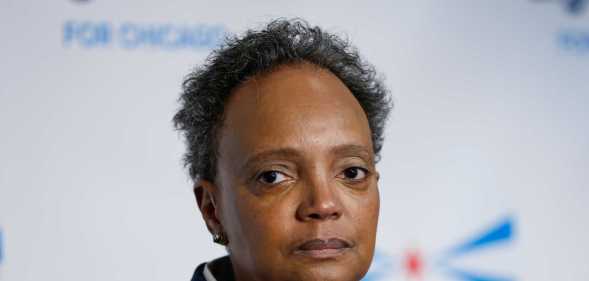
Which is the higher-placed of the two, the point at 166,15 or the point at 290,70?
the point at 166,15

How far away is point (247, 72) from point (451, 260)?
3.78 feet

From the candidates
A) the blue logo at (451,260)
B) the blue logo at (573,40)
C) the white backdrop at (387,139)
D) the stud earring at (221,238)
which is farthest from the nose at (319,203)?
the blue logo at (573,40)

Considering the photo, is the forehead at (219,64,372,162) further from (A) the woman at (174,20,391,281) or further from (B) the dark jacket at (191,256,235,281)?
(B) the dark jacket at (191,256,235,281)

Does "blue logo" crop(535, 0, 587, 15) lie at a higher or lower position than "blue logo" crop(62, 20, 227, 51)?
higher

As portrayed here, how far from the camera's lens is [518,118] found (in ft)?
7.25

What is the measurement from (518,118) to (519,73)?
127mm

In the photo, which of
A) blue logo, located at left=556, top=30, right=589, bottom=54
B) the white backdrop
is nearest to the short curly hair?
the white backdrop

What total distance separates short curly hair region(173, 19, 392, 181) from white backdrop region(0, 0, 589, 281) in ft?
2.18

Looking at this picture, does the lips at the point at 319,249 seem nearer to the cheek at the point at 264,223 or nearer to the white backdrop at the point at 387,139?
the cheek at the point at 264,223

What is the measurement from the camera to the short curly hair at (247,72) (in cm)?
113

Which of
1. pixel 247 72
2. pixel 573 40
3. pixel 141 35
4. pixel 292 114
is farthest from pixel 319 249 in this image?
pixel 573 40

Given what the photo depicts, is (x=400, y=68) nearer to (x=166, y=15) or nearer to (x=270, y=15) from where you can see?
(x=270, y=15)

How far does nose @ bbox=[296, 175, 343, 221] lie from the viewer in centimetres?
98

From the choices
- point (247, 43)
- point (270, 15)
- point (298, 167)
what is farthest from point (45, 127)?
point (298, 167)
